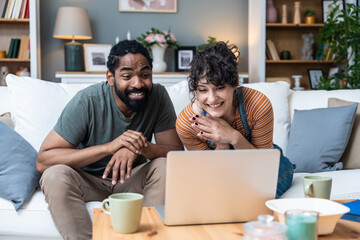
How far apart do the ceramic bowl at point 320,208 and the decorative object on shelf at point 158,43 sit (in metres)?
3.18

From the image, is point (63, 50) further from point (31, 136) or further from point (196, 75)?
point (196, 75)

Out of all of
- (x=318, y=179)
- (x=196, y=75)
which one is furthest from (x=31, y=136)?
(x=318, y=179)

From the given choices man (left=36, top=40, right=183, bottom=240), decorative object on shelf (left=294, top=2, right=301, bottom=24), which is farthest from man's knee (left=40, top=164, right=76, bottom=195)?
decorative object on shelf (left=294, top=2, right=301, bottom=24)

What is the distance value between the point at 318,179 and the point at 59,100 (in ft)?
4.47

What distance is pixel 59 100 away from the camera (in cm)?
206

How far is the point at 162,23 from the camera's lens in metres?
4.42

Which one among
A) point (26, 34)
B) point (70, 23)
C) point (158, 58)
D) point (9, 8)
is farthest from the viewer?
point (26, 34)

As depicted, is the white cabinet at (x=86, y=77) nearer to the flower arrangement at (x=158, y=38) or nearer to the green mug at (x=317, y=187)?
the flower arrangement at (x=158, y=38)

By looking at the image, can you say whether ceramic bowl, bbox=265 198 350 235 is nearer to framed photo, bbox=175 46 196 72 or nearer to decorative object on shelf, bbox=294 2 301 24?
framed photo, bbox=175 46 196 72

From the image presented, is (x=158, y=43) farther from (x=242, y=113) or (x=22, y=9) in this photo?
(x=242, y=113)

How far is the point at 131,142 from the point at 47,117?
63 centimetres

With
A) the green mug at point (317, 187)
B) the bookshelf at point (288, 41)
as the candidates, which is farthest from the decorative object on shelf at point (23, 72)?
the green mug at point (317, 187)

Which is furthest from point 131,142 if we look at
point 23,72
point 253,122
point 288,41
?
point 288,41

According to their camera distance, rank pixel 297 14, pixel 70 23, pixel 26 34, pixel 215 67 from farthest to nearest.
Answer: pixel 297 14, pixel 26 34, pixel 70 23, pixel 215 67
